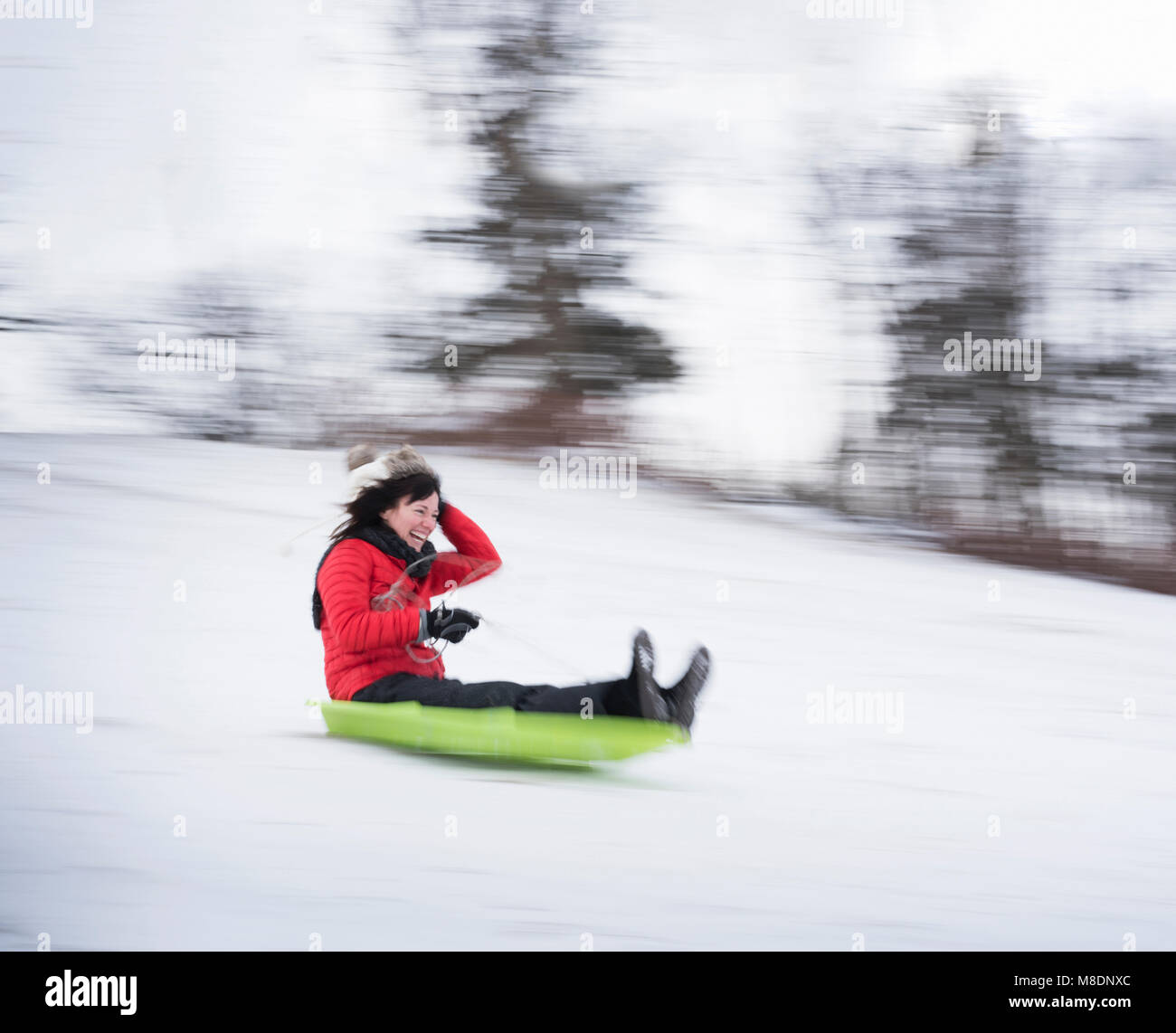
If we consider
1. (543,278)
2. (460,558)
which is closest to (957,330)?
(543,278)

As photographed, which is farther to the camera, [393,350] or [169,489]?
[393,350]

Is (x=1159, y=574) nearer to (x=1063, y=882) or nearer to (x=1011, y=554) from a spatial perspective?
(x=1011, y=554)

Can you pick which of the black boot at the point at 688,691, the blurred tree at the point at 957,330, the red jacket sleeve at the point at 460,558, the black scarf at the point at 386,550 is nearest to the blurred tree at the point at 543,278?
the blurred tree at the point at 957,330

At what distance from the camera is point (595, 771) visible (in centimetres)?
265

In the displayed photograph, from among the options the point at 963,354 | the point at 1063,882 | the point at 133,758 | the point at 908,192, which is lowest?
the point at 1063,882

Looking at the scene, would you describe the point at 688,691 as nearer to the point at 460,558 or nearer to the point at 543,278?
the point at 460,558

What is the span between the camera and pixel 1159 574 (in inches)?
190

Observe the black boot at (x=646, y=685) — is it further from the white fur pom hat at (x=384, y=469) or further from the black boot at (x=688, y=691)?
the white fur pom hat at (x=384, y=469)

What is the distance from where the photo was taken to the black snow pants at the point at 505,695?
2.41 meters

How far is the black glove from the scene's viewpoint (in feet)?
8.27

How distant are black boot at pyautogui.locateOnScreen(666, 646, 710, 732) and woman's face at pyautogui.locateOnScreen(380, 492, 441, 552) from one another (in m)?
0.73

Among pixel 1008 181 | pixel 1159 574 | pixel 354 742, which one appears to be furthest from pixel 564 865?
pixel 1008 181

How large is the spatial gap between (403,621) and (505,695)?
29 centimetres

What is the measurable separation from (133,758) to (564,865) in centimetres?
120
